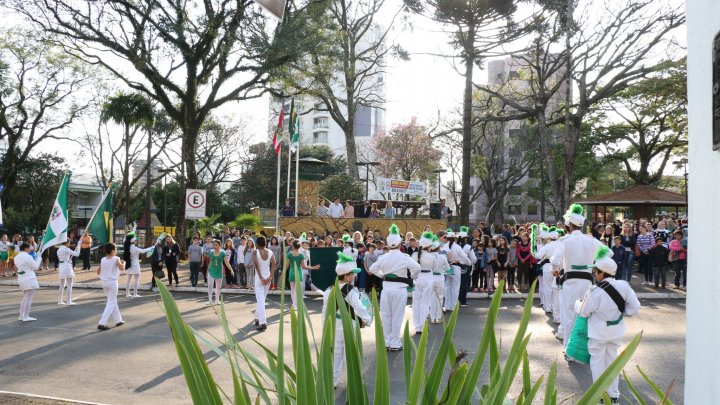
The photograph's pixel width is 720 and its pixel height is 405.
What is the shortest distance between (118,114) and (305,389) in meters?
30.4

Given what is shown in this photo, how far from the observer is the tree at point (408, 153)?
1763 inches

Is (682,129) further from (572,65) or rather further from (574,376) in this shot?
(574,376)

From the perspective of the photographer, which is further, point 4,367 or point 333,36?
point 333,36

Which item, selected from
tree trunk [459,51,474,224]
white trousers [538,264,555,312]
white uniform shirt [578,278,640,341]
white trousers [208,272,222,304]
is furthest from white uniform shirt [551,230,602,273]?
tree trunk [459,51,474,224]

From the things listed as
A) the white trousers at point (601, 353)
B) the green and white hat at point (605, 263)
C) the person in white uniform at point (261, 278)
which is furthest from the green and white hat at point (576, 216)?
the person in white uniform at point (261, 278)

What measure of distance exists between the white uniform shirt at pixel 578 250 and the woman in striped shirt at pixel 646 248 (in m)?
9.94

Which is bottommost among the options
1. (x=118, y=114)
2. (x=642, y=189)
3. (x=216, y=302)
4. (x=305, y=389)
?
(x=216, y=302)

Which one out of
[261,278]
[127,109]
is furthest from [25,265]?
[127,109]

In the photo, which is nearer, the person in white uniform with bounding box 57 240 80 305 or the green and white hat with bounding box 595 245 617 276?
the green and white hat with bounding box 595 245 617 276

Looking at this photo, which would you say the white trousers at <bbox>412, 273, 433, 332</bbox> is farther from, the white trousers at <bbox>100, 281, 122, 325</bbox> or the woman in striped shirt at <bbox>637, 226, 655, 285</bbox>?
the woman in striped shirt at <bbox>637, 226, 655, 285</bbox>

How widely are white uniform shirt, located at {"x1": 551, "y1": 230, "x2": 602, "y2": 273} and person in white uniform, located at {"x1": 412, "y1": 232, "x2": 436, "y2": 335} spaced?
265cm

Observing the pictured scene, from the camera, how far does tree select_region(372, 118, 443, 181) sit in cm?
4478

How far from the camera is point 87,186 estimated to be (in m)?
61.8

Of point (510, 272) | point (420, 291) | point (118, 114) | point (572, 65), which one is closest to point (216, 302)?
point (420, 291)
